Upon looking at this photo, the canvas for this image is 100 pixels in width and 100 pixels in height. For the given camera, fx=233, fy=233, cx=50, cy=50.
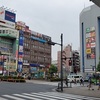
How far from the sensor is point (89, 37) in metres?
93.6

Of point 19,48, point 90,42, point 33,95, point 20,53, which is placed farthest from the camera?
point 20,53

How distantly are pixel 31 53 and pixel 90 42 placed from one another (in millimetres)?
32686

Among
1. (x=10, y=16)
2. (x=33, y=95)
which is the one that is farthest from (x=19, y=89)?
(x=10, y=16)

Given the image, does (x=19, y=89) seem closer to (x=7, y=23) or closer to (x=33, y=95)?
(x=33, y=95)

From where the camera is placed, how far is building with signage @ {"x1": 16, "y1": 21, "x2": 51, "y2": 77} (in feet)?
334

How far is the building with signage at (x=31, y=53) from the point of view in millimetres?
101812

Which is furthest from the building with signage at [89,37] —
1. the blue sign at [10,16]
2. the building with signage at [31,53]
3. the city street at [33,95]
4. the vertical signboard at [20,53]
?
the city street at [33,95]

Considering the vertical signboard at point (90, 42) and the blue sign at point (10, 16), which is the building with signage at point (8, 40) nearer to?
the blue sign at point (10, 16)

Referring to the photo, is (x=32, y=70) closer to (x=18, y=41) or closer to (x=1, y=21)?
(x=18, y=41)

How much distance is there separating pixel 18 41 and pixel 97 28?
33210 millimetres

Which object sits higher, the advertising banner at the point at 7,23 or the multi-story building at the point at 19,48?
the advertising banner at the point at 7,23

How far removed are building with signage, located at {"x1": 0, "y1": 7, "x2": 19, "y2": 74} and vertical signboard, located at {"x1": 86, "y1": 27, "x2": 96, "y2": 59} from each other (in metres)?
29.4

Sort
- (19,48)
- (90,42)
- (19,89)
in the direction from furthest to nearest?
1. (19,48)
2. (90,42)
3. (19,89)

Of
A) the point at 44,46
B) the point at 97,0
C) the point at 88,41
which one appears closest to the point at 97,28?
the point at 88,41
